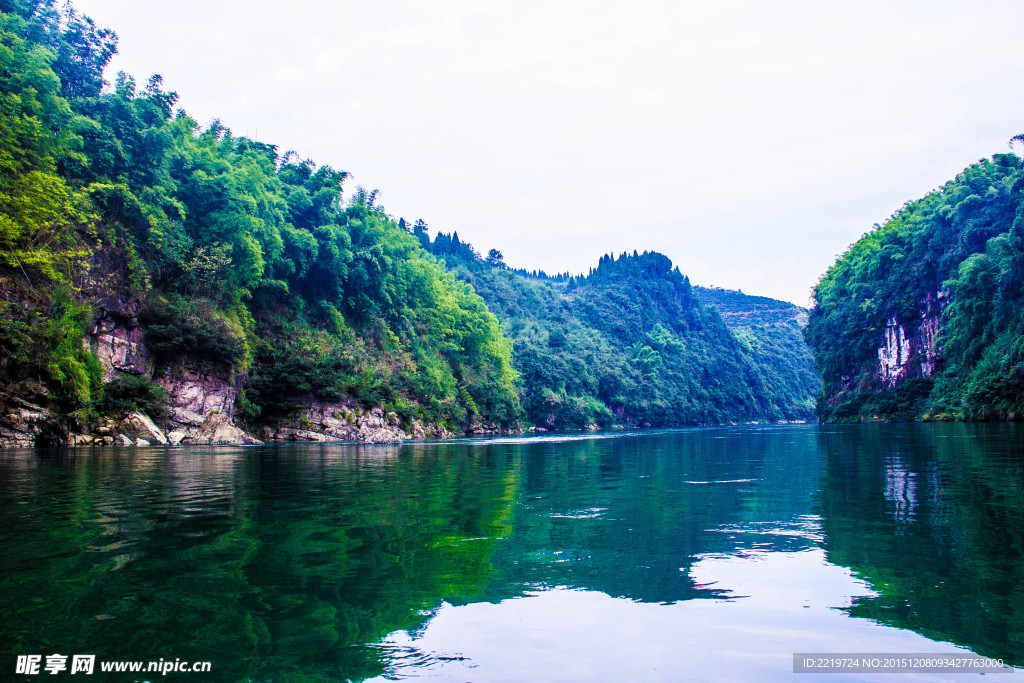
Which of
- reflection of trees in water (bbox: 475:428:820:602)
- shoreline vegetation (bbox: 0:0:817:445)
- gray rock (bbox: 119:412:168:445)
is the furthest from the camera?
gray rock (bbox: 119:412:168:445)

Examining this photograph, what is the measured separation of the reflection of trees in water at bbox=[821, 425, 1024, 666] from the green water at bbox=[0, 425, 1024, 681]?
0.03 meters

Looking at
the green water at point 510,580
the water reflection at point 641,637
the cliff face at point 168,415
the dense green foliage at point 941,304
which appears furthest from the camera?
the dense green foliage at point 941,304

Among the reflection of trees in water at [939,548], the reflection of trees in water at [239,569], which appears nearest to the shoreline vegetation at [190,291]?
the reflection of trees in water at [239,569]

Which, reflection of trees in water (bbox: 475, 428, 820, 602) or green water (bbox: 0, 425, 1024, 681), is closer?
green water (bbox: 0, 425, 1024, 681)

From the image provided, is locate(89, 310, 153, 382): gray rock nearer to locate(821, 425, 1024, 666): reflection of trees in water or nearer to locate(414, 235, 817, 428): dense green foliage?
locate(821, 425, 1024, 666): reflection of trees in water

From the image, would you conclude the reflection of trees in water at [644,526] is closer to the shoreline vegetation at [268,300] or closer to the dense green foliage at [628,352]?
the shoreline vegetation at [268,300]

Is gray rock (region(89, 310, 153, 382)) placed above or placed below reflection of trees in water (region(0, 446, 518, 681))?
above

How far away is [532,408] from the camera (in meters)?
87.6

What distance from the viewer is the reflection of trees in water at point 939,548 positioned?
410 centimetres

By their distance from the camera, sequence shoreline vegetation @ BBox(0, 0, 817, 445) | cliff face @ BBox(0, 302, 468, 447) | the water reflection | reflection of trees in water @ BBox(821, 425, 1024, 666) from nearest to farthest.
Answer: the water reflection, reflection of trees in water @ BBox(821, 425, 1024, 666), cliff face @ BBox(0, 302, 468, 447), shoreline vegetation @ BBox(0, 0, 817, 445)

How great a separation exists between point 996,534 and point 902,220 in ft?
281

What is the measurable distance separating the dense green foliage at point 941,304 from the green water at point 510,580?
155 ft

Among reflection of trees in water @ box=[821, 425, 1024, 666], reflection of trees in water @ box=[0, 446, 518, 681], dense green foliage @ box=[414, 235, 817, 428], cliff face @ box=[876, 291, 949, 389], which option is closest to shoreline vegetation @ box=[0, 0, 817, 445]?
reflection of trees in water @ box=[0, 446, 518, 681]

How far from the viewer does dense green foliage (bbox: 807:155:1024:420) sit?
48.5 meters
